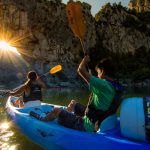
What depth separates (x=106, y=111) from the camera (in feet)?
16.5

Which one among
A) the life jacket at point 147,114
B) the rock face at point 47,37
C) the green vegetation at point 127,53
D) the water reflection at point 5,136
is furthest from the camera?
the green vegetation at point 127,53

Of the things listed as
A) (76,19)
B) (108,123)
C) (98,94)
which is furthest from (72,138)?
(76,19)

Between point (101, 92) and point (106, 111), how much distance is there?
1.23 feet

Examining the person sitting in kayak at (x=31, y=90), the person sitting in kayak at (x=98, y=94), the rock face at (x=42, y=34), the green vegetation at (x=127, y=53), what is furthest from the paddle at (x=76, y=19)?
the green vegetation at (x=127, y=53)

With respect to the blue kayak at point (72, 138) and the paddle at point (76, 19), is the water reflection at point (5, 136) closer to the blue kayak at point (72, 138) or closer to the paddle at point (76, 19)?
the blue kayak at point (72, 138)

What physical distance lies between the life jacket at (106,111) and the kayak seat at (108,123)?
0.18 feet

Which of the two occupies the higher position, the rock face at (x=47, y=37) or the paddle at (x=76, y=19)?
the rock face at (x=47, y=37)

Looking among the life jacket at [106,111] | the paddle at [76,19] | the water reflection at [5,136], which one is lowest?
the water reflection at [5,136]

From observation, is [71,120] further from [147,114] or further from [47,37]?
[47,37]

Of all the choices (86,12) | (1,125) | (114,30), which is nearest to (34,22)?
(86,12)

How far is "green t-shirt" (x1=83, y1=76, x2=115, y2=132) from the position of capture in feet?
15.7

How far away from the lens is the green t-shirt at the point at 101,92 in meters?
4.78

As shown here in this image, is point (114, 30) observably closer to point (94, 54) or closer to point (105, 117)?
point (94, 54)

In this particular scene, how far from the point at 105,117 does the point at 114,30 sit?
58.8 m
